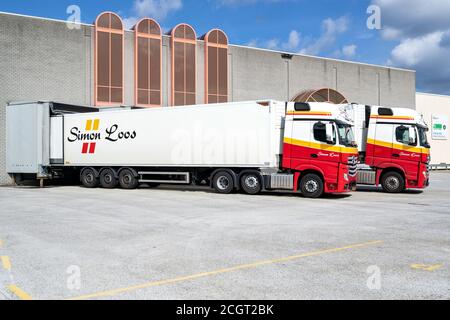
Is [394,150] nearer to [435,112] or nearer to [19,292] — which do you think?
[19,292]

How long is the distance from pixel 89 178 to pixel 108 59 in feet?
28.8

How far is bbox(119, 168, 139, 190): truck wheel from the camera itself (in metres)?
20.7

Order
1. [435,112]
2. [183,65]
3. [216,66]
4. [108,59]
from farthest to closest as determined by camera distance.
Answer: [435,112], [216,66], [183,65], [108,59]

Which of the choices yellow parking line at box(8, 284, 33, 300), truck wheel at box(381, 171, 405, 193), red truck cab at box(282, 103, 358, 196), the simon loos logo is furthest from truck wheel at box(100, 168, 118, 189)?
yellow parking line at box(8, 284, 33, 300)

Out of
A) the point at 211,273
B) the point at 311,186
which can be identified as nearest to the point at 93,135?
the point at 311,186

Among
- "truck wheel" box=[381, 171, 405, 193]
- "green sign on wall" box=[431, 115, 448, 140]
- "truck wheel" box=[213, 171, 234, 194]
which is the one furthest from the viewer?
"green sign on wall" box=[431, 115, 448, 140]

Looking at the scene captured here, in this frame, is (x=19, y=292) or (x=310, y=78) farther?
(x=310, y=78)

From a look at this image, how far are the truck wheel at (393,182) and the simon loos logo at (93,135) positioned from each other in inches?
Result: 418

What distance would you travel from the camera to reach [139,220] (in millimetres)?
10984

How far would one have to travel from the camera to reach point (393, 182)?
761 inches

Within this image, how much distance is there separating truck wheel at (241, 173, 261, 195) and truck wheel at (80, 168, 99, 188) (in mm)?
7393

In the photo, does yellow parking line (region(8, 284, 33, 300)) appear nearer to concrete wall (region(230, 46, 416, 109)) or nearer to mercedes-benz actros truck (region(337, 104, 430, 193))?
mercedes-benz actros truck (region(337, 104, 430, 193))

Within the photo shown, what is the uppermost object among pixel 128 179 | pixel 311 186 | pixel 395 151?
pixel 395 151

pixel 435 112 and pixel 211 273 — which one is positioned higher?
pixel 435 112
